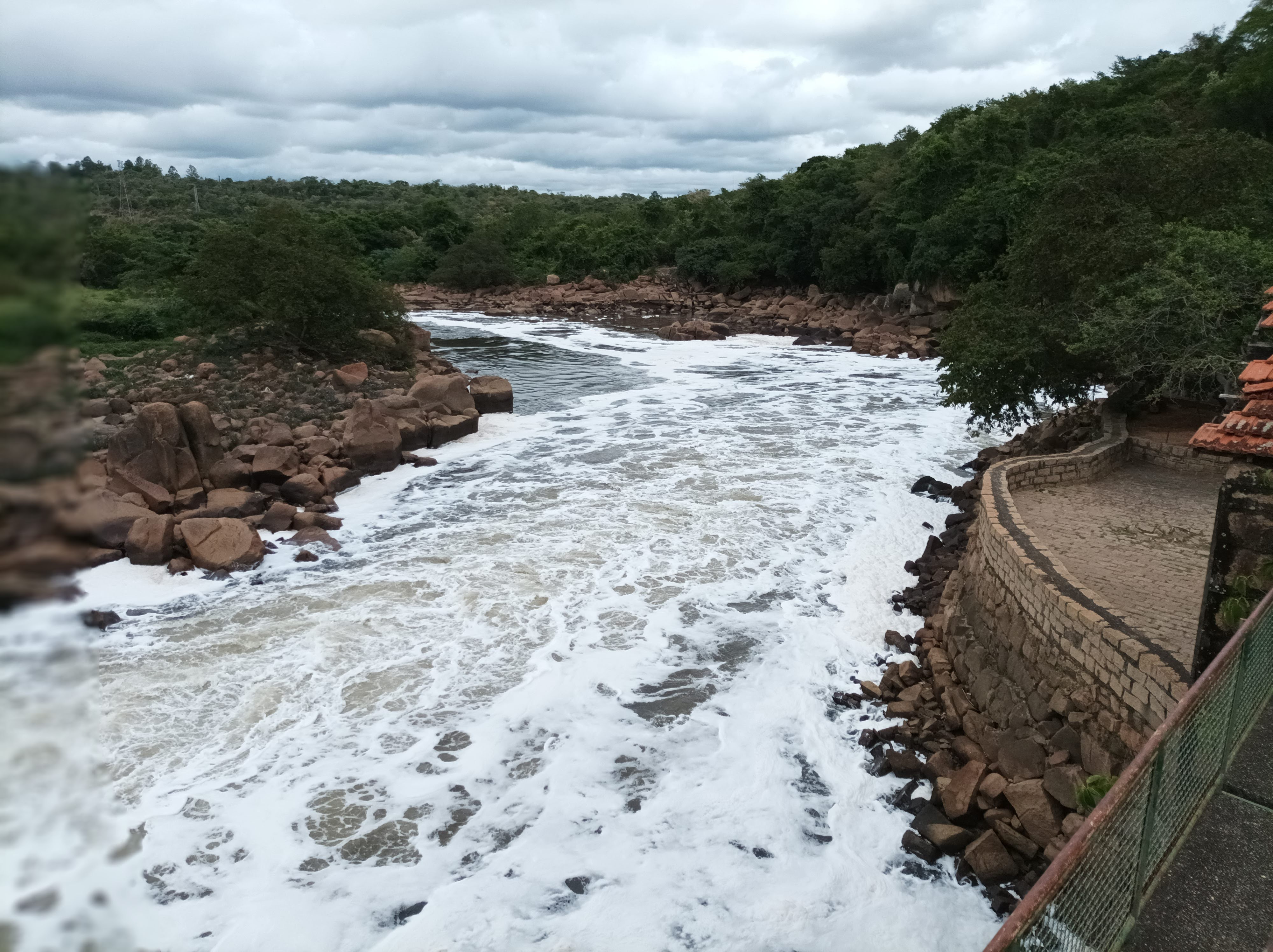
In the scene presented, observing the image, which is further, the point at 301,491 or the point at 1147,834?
the point at 301,491

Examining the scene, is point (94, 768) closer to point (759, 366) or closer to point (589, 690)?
point (589, 690)

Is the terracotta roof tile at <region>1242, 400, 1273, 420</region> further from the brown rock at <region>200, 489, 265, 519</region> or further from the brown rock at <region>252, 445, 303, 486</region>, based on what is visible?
the brown rock at <region>252, 445, 303, 486</region>

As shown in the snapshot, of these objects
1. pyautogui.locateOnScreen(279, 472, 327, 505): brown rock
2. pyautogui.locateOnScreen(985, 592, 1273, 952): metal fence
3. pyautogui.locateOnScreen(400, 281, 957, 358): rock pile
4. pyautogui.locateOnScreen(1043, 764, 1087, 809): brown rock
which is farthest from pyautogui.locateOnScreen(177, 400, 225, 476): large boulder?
pyautogui.locateOnScreen(400, 281, 957, 358): rock pile

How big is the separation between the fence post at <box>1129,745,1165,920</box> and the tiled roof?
2.61 meters

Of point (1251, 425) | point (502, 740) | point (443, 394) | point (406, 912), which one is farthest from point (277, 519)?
point (1251, 425)

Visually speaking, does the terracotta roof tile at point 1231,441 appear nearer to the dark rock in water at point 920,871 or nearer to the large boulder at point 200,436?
the dark rock in water at point 920,871

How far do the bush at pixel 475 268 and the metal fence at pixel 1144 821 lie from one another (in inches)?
2044

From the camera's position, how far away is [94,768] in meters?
1.16

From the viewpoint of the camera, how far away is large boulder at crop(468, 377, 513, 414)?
72.7 feet

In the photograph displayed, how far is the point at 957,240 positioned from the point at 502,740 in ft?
98.8

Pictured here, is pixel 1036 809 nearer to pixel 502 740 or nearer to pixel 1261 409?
pixel 1261 409

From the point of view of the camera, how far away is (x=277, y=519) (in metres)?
13.3

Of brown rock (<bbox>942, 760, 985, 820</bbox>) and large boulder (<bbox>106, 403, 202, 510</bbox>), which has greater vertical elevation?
large boulder (<bbox>106, 403, 202, 510</bbox>)

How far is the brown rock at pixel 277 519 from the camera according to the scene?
1321 cm
